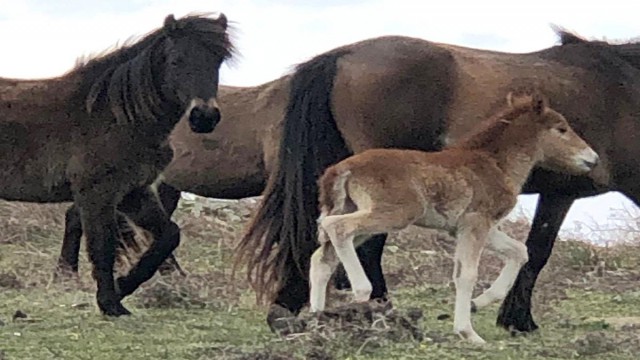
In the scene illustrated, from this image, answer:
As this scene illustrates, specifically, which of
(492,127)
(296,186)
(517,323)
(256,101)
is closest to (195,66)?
(296,186)

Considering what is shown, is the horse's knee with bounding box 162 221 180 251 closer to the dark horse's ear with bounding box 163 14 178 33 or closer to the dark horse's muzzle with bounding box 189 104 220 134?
the dark horse's muzzle with bounding box 189 104 220 134

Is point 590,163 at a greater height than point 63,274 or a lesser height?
greater

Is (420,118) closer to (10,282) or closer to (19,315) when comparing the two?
(19,315)

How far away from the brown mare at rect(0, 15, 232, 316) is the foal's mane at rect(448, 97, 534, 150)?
57.8 inches

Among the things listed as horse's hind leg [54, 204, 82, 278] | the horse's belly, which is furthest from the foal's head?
horse's hind leg [54, 204, 82, 278]

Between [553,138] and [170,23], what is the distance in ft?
7.30

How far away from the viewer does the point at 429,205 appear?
21.0ft

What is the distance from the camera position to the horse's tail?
7.02 metres

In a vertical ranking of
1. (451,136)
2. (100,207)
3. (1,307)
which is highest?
(451,136)

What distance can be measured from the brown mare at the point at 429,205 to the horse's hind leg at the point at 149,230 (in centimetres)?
170

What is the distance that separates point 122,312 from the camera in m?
7.64

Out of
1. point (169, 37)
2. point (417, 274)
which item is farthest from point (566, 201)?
point (417, 274)

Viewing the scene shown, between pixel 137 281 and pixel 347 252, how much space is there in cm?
209

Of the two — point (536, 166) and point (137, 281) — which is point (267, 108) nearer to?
Result: point (137, 281)
